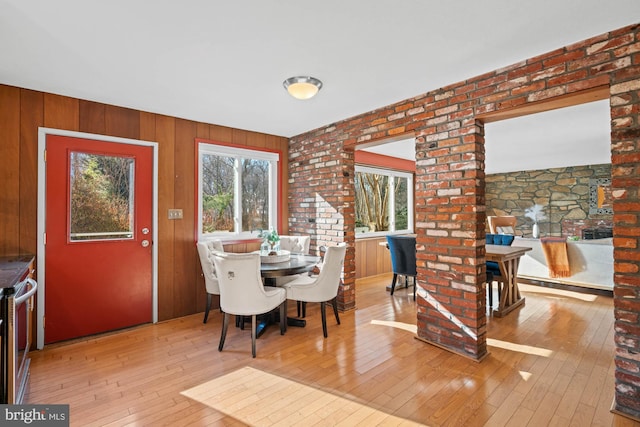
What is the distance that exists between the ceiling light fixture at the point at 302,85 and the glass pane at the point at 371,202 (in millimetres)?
3560

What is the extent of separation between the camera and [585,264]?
464 cm

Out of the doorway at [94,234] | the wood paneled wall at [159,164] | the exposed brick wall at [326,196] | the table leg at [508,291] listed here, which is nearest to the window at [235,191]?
the wood paneled wall at [159,164]

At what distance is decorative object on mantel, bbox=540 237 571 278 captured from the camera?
4.76 m

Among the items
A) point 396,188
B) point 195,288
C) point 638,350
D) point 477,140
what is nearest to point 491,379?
point 638,350

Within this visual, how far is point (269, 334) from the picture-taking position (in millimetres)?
3203

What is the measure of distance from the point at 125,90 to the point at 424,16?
8.72ft

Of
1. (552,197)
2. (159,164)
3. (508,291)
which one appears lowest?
(508,291)

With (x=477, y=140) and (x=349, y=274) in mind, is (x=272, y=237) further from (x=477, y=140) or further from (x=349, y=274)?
(x=477, y=140)

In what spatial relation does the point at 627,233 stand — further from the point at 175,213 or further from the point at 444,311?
the point at 175,213

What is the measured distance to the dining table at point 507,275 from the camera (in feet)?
11.9

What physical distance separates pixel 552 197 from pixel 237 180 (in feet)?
24.8

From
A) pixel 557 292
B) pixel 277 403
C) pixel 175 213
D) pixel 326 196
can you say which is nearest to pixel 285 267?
pixel 277 403

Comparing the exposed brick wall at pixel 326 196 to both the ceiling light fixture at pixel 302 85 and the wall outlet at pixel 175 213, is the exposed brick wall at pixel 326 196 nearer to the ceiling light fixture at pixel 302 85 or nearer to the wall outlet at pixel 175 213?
the ceiling light fixture at pixel 302 85

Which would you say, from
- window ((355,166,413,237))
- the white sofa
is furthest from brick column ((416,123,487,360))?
the white sofa
